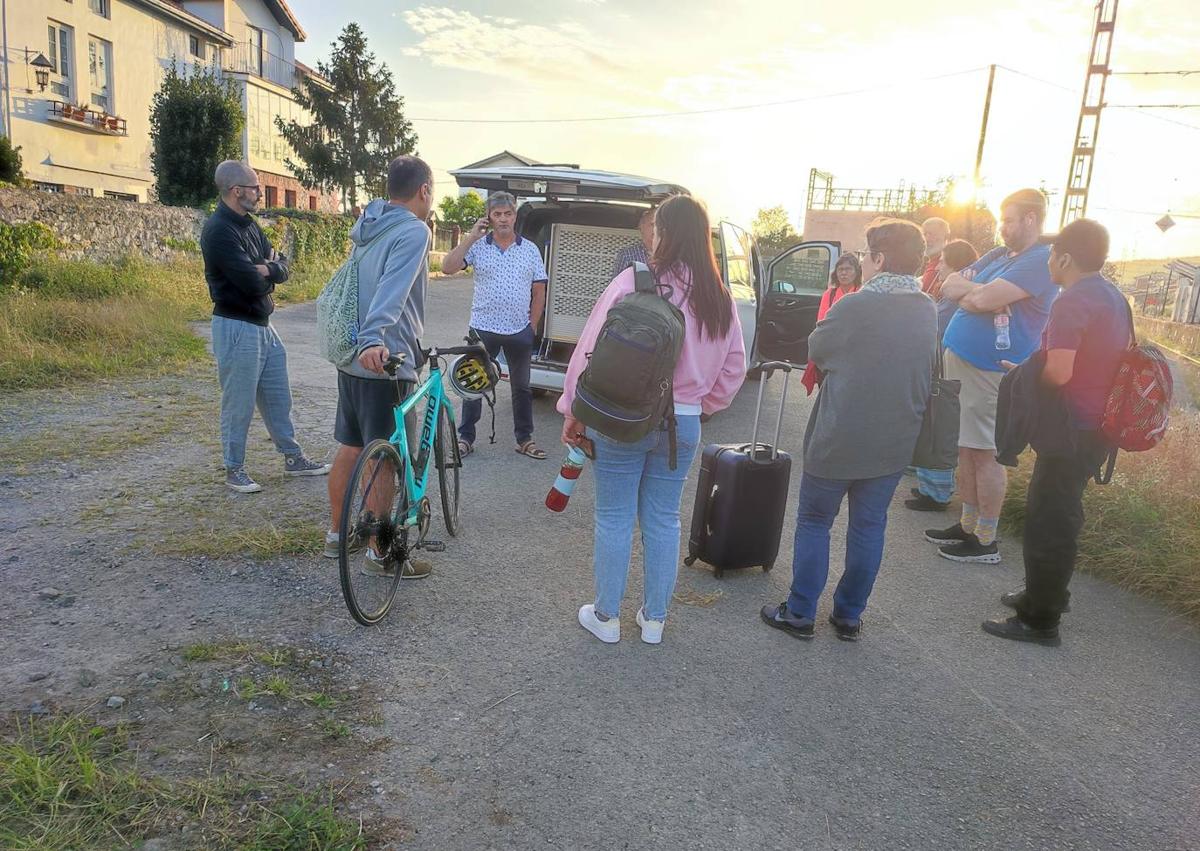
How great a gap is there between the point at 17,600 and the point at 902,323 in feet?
13.3

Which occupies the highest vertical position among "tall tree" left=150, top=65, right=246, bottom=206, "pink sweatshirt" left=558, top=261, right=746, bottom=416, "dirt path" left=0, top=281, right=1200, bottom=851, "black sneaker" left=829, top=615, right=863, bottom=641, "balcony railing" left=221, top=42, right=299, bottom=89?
"balcony railing" left=221, top=42, right=299, bottom=89

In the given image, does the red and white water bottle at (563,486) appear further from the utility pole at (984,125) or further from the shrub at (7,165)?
the utility pole at (984,125)

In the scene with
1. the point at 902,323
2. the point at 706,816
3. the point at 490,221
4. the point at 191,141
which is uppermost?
the point at 191,141

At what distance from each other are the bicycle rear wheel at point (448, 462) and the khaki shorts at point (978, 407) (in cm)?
301

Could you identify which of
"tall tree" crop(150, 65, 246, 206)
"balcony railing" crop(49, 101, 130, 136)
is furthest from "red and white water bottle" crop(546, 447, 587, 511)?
"balcony railing" crop(49, 101, 130, 136)

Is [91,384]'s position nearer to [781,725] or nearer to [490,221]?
[490,221]

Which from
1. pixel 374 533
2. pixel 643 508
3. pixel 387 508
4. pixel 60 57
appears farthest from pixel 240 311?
pixel 60 57

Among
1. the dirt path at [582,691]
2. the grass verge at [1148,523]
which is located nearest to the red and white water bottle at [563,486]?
the dirt path at [582,691]

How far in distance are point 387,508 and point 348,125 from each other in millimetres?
40298

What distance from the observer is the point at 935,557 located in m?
4.81

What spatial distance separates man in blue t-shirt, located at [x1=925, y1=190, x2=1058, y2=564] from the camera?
170 inches

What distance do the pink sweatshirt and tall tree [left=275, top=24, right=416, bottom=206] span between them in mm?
38637

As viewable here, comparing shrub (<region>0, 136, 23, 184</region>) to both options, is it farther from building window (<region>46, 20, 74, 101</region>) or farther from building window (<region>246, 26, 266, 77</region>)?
building window (<region>246, 26, 266, 77</region>)

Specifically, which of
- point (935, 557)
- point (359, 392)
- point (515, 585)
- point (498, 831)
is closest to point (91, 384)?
point (359, 392)
